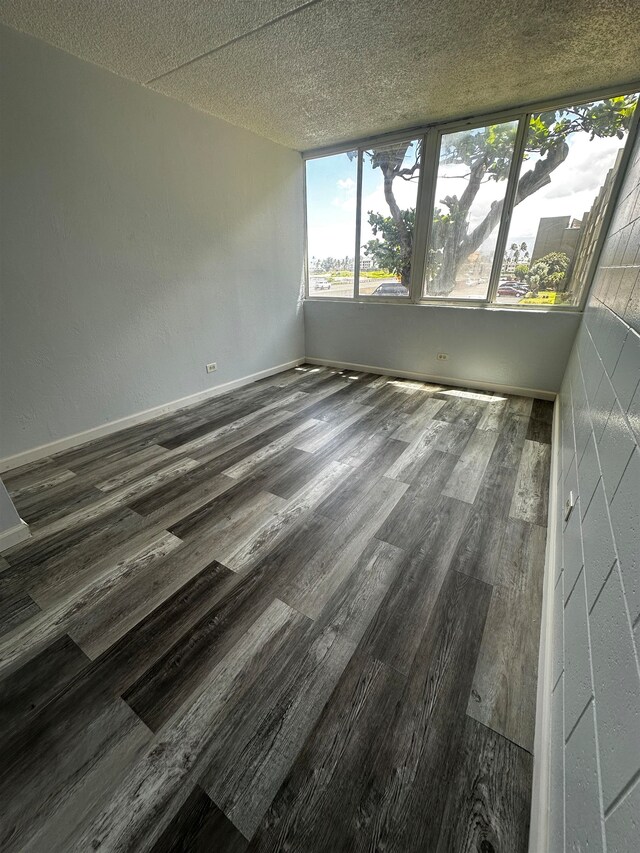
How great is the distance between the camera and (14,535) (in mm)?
1784

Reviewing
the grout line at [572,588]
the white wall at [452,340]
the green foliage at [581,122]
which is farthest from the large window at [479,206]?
the grout line at [572,588]

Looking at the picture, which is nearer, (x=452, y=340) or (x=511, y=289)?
(x=511, y=289)

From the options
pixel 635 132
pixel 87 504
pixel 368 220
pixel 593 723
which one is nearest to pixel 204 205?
pixel 368 220

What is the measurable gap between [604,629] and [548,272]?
351 centimetres

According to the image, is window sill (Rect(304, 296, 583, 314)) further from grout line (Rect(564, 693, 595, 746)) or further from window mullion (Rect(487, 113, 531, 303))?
grout line (Rect(564, 693, 595, 746))

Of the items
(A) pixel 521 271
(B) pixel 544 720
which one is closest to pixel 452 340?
(A) pixel 521 271

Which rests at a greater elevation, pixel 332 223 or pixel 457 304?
pixel 332 223

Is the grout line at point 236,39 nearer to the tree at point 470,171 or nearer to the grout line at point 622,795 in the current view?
the tree at point 470,171

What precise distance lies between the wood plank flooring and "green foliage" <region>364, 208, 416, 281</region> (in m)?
2.54

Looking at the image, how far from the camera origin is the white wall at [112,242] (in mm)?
2230

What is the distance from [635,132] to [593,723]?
3.88m

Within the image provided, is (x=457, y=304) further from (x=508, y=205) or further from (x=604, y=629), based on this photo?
(x=604, y=629)

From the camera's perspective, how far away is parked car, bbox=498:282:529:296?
3.41m

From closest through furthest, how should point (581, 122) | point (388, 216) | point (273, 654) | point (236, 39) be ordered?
point (273, 654), point (236, 39), point (581, 122), point (388, 216)
